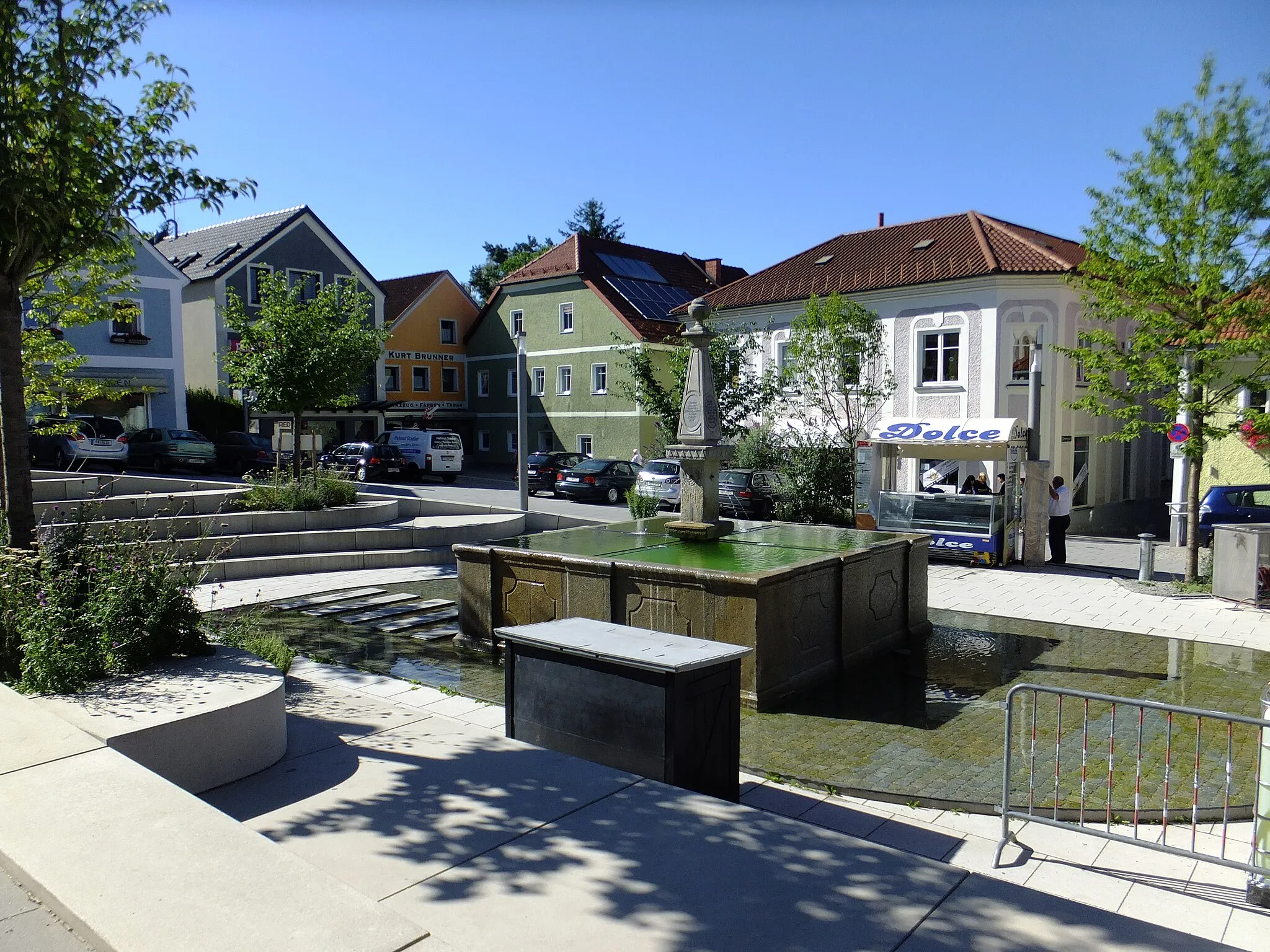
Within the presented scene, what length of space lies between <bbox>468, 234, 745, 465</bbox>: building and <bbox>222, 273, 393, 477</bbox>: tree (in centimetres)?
1551

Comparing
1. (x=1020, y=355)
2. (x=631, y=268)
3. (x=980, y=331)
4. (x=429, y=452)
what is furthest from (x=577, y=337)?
(x=1020, y=355)

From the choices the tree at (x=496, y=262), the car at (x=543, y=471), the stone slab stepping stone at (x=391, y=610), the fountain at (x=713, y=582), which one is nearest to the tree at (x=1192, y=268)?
the fountain at (x=713, y=582)

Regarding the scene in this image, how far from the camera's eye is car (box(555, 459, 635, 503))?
29.1 meters

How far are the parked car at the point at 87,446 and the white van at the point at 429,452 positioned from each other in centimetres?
884

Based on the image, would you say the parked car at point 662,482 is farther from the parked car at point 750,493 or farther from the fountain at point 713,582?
the fountain at point 713,582

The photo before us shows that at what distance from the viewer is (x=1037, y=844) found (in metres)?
5.39

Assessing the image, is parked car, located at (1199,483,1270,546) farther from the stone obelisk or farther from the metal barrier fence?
the metal barrier fence

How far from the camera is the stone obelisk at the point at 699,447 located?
36.2 ft

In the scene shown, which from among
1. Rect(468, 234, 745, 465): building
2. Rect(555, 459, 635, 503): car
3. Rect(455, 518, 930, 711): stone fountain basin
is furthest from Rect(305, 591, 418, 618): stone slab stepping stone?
Rect(468, 234, 745, 465): building

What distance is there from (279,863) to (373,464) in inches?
1167

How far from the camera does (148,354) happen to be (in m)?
33.1

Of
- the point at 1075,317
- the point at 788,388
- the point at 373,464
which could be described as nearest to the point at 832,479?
the point at 788,388

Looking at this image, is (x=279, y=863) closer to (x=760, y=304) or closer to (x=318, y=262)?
(x=760, y=304)

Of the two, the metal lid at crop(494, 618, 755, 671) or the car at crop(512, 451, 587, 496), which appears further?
the car at crop(512, 451, 587, 496)
